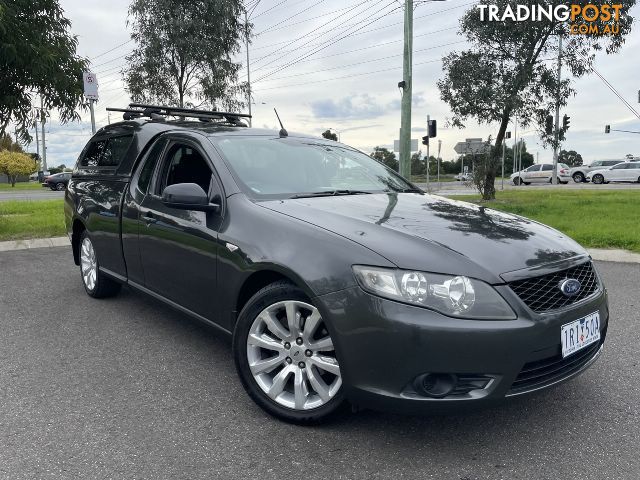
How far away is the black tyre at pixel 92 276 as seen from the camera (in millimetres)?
5031

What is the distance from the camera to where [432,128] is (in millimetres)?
16000

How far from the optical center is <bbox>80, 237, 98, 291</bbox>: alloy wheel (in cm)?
509

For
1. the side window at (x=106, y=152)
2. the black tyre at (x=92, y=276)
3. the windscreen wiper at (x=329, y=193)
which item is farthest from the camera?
the black tyre at (x=92, y=276)

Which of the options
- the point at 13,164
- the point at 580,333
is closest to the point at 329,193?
the point at 580,333

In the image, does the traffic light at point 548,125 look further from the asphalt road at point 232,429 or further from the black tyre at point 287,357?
the black tyre at point 287,357

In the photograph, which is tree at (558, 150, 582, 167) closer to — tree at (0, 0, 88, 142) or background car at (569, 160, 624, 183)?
background car at (569, 160, 624, 183)

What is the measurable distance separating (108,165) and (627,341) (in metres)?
4.37

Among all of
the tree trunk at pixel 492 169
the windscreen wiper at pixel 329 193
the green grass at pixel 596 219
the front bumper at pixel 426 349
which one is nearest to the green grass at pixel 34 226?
the windscreen wiper at pixel 329 193

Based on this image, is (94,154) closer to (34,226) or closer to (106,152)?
(106,152)

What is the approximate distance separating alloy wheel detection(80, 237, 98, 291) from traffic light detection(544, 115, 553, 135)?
1332 cm

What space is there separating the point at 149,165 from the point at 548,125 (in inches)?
538

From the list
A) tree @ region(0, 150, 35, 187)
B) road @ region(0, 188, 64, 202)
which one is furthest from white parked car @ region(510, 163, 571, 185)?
tree @ region(0, 150, 35, 187)

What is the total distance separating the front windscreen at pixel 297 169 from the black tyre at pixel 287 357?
77 cm

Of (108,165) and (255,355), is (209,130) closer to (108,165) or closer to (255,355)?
(108,165)
